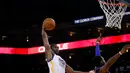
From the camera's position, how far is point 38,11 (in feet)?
47.1

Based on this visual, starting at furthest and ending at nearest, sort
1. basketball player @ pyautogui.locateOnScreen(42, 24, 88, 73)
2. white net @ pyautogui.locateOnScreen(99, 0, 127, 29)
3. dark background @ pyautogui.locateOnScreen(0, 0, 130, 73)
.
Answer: dark background @ pyautogui.locateOnScreen(0, 0, 130, 73) → white net @ pyautogui.locateOnScreen(99, 0, 127, 29) → basketball player @ pyautogui.locateOnScreen(42, 24, 88, 73)

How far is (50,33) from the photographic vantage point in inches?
638

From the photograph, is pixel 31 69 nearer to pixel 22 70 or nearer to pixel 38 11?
pixel 22 70

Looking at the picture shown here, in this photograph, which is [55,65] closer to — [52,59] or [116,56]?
[52,59]

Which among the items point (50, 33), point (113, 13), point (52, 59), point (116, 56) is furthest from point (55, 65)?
point (50, 33)

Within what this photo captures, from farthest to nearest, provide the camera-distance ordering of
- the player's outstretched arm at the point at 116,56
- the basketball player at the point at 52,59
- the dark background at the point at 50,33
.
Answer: the dark background at the point at 50,33, the basketball player at the point at 52,59, the player's outstretched arm at the point at 116,56

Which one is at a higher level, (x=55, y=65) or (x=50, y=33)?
(x=55, y=65)

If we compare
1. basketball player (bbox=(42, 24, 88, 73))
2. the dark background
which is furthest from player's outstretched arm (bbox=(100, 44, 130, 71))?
the dark background

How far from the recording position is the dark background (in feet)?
45.1

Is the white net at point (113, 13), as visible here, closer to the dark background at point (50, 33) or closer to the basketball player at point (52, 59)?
the basketball player at point (52, 59)

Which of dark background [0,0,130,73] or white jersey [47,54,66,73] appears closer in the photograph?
white jersey [47,54,66,73]

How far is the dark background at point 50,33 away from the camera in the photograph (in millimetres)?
13750

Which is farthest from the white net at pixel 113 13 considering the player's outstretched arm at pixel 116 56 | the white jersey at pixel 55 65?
the white jersey at pixel 55 65

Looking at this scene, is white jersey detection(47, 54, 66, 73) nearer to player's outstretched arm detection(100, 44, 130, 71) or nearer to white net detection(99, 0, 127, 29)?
player's outstretched arm detection(100, 44, 130, 71)
